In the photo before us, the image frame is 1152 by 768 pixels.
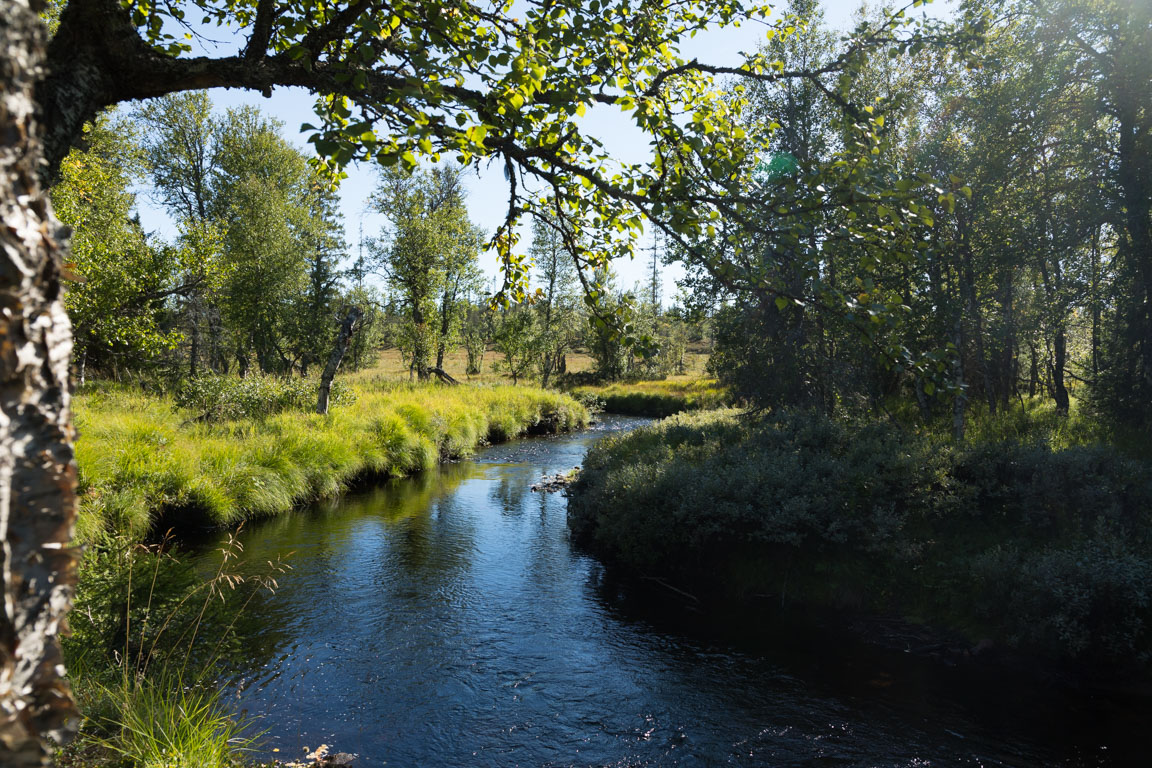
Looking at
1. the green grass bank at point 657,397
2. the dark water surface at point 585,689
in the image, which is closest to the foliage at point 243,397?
the dark water surface at point 585,689

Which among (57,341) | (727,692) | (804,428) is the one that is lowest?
(727,692)

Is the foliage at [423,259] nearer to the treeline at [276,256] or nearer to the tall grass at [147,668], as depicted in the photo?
the treeline at [276,256]

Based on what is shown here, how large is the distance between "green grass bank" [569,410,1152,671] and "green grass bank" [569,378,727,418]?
22.4 meters

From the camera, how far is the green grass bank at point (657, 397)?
35.4m

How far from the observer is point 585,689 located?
700 cm

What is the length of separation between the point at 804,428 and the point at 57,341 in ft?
37.6

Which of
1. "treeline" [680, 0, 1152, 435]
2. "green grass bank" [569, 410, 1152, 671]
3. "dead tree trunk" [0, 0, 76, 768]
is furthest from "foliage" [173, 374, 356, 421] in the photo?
"dead tree trunk" [0, 0, 76, 768]

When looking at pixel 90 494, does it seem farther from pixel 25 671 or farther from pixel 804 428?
pixel 804 428

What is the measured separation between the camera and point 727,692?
6996mm

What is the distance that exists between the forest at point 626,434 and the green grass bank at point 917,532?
5 centimetres

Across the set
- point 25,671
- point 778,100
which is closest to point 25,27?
point 25,671

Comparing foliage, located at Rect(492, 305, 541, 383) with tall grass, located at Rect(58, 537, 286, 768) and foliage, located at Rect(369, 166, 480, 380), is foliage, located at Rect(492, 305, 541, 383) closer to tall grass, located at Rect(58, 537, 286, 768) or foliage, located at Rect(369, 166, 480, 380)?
foliage, located at Rect(369, 166, 480, 380)

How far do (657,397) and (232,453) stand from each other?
90.3ft

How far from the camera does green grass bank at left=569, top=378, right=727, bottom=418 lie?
3541cm
